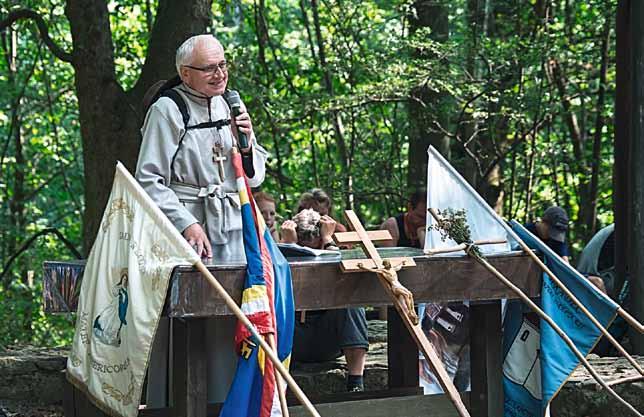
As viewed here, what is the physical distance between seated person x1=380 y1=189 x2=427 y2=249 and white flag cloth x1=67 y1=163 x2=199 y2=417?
412 centimetres

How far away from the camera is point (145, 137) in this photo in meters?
4.67

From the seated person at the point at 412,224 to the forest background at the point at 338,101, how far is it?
187 cm

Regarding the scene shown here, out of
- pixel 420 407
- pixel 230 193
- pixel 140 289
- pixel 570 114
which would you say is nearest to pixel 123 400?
pixel 140 289

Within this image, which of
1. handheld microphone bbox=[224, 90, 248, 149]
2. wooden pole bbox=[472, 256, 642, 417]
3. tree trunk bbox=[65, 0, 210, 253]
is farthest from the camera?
tree trunk bbox=[65, 0, 210, 253]

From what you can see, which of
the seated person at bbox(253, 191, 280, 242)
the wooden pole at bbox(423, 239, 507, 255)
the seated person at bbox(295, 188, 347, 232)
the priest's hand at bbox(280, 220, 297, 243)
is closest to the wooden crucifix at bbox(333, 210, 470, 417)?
the wooden pole at bbox(423, 239, 507, 255)

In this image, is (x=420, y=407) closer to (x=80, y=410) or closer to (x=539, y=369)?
(x=539, y=369)

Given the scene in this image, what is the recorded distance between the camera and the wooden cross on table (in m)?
4.71

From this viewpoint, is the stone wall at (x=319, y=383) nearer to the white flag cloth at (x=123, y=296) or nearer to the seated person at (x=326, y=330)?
the seated person at (x=326, y=330)

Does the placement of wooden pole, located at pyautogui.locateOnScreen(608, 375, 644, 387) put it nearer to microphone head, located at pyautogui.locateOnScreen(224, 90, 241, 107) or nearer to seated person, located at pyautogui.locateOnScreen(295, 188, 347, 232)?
microphone head, located at pyautogui.locateOnScreen(224, 90, 241, 107)

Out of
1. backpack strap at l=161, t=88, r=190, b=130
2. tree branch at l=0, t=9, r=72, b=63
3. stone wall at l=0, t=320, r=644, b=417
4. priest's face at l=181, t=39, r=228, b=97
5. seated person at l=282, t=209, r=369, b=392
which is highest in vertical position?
tree branch at l=0, t=9, r=72, b=63

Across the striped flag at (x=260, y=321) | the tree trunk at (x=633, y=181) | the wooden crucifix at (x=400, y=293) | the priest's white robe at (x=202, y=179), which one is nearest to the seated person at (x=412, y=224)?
the tree trunk at (x=633, y=181)

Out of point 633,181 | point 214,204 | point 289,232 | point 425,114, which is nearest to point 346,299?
point 214,204

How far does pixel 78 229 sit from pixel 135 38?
335cm

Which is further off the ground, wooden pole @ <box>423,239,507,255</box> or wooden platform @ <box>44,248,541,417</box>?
wooden pole @ <box>423,239,507,255</box>
